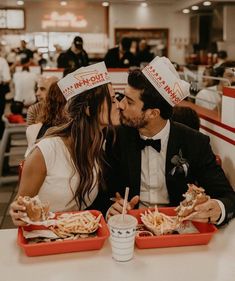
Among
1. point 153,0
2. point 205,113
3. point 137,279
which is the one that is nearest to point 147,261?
point 137,279

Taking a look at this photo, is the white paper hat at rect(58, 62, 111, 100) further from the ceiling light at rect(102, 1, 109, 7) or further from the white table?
the ceiling light at rect(102, 1, 109, 7)

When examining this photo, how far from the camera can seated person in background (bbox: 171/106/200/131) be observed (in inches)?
110

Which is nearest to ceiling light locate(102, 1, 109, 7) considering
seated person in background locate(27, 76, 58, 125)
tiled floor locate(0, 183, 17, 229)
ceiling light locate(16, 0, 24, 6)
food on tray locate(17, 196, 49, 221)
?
ceiling light locate(16, 0, 24, 6)

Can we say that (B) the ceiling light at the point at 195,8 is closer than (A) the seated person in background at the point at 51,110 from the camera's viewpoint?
No

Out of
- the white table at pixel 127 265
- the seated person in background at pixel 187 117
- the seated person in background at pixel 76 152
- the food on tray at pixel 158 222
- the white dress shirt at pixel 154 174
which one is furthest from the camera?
the seated person in background at pixel 187 117

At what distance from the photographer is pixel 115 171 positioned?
2.36 metres

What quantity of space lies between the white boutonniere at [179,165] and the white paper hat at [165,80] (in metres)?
0.28

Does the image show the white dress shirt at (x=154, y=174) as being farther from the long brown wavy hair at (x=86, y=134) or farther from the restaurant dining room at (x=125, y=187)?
the long brown wavy hair at (x=86, y=134)

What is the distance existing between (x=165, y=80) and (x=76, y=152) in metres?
0.55

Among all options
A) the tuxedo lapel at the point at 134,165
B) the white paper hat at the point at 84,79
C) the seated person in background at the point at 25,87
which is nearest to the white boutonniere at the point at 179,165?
the tuxedo lapel at the point at 134,165

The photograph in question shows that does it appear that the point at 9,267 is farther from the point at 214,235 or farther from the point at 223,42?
the point at 223,42

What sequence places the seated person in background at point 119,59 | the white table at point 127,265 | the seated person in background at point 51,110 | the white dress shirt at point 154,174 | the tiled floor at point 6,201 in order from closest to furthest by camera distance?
the white table at point 127,265 → the white dress shirt at point 154,174 → the seated person in background at point 51,110 → the tiled floor at point 6,201 → the seated person in background at point 119,59

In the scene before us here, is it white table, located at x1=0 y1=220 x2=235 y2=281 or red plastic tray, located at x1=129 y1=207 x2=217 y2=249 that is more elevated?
red plastic tray, located at x1=129 y1=207 x2=217 y2=249

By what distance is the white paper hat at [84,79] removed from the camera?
212 centimetres
